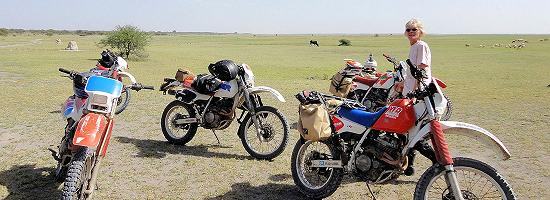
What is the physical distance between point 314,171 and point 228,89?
8.01 ft

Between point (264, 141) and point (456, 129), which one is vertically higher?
point (456, 129)

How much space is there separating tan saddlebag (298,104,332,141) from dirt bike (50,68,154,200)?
205cm

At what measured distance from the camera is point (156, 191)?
5.52 m

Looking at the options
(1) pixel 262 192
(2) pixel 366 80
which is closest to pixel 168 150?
(1) pixel 262 192

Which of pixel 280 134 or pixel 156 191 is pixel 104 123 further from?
pixel 280 134

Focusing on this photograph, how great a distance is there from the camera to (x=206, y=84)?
727cm

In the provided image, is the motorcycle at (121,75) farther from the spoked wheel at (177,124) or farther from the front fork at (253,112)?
the front fork at (253,112)

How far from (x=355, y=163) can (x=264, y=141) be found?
237 cm

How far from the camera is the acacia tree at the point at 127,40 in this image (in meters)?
32.5

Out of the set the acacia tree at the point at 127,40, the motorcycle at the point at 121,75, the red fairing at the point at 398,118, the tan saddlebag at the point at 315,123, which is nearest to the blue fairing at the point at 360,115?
the red fairing at the point at 398,118

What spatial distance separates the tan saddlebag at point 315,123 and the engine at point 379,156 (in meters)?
0.46

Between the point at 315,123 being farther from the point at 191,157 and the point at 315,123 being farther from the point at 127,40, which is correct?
the point at 127,40

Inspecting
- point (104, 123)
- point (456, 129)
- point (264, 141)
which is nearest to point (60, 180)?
point (104, 123)

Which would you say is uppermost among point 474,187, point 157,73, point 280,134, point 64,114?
point 64,114
